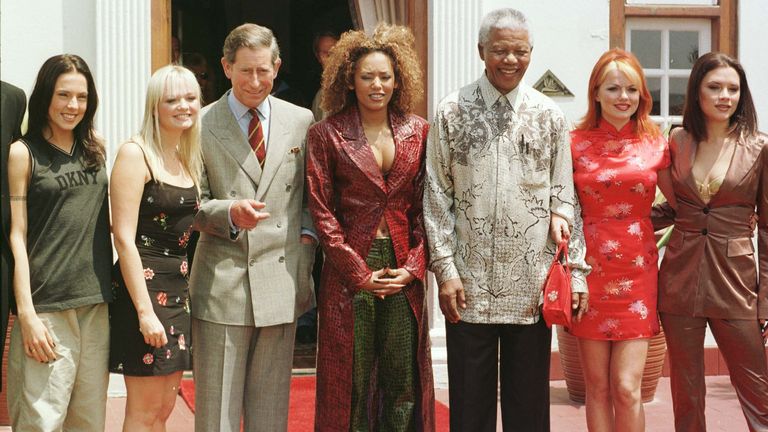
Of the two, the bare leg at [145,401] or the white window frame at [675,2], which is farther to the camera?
the white window frame at [675,2]

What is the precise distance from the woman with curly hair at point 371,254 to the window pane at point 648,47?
347cm

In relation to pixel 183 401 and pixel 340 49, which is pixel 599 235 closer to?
pixel 340 49

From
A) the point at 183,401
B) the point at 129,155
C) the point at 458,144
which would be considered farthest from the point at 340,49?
the point at 183,401

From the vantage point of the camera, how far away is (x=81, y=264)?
11.9 ft

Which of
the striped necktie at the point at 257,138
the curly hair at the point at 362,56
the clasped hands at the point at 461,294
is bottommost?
the clasped hands at the point at 461,294

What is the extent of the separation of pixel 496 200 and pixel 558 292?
1.45 feet

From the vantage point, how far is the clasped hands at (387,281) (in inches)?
152

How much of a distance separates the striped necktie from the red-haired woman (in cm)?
134

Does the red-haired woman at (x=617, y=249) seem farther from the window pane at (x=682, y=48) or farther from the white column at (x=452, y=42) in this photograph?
the window pane at (x=682, y=48)

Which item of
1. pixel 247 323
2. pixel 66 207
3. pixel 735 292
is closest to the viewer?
pixel 66 207

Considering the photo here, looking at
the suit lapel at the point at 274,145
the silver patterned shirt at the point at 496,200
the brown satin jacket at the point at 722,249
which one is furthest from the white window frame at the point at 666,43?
the suit lapel at the point at 274,145

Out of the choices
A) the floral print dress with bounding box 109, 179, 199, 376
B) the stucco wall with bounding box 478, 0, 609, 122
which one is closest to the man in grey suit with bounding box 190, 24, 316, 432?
the floral print dress with bounding box 109, 179, 199, 376

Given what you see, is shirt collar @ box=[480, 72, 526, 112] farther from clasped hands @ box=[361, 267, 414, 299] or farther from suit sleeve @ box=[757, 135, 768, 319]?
suit sleeve @ box=[757, 135, 768, 319]

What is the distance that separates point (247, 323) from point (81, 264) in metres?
0.70
